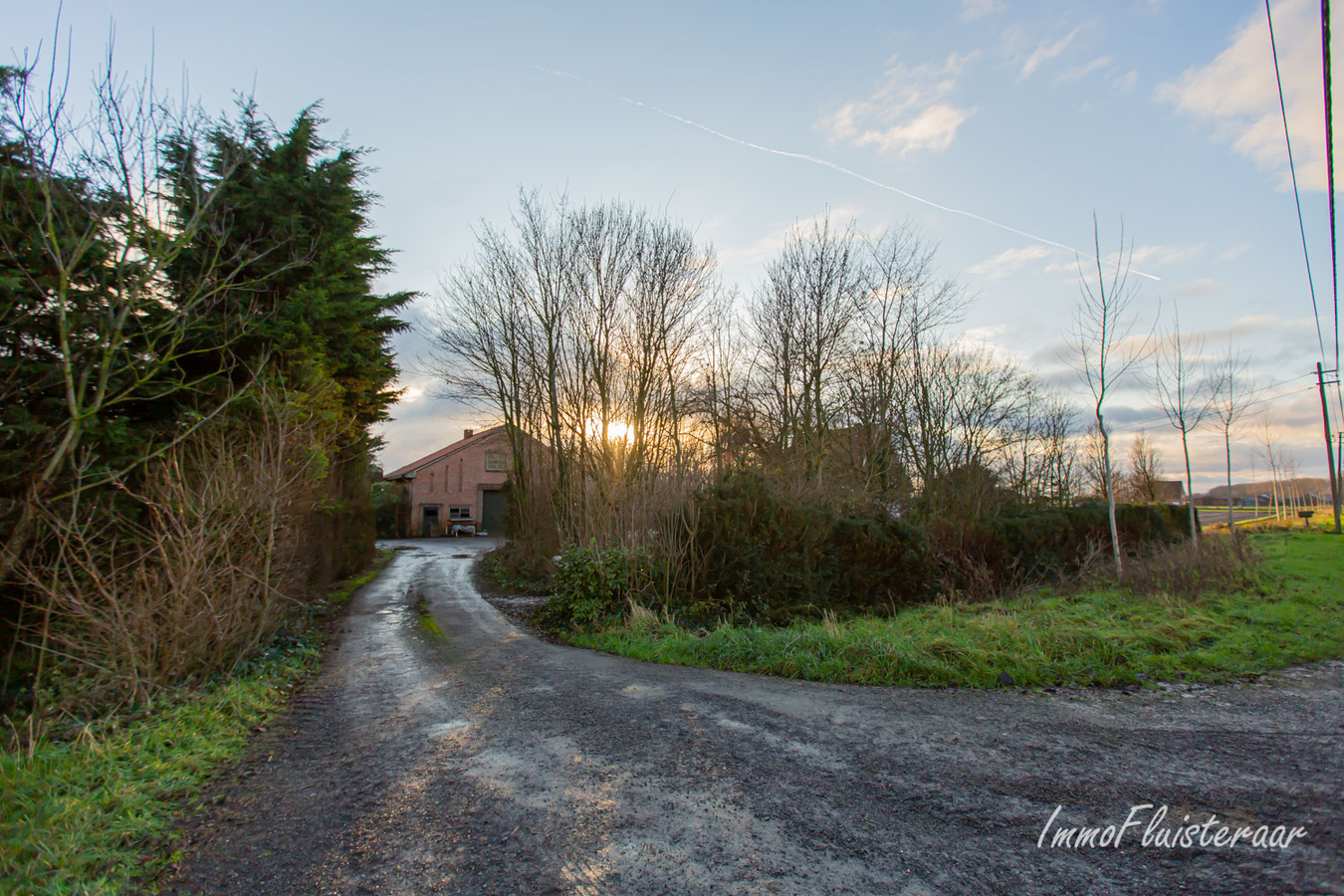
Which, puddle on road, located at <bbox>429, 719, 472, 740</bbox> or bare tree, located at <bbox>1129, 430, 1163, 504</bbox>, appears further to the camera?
bare tree, located at <bbox>1129, 430, 1163, 504</bbox>

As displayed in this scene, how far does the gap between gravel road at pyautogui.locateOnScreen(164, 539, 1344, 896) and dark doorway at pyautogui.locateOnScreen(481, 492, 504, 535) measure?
120ft

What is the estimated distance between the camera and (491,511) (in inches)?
1676

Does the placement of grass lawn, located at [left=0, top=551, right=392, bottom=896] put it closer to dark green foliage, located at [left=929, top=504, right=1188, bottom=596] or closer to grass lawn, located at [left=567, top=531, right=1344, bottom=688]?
grass lawn, located at [left=567, top=531, right=1344, bottom=688]

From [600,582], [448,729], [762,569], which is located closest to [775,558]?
[762,569]

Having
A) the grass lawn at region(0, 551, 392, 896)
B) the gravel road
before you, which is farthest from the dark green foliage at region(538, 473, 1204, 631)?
the grass lawn at region(0, 551, 392, 896)

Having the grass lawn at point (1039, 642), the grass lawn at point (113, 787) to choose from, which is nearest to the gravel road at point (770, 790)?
the grass lawn at point (113, 787)

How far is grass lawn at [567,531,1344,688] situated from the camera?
6500mm

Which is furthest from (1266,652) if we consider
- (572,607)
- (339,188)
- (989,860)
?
(339,188)

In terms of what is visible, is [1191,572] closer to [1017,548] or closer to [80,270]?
[1017,548]

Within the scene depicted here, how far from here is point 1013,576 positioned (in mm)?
13398

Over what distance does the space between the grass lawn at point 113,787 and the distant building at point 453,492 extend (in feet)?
116

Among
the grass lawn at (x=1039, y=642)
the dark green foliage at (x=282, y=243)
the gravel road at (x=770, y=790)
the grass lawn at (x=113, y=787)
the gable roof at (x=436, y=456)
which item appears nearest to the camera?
the gravel road at (x=770, y=790)

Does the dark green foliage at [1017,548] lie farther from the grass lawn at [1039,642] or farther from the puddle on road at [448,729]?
the puddle on road at [448,729]

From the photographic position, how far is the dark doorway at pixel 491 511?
1662 inches
